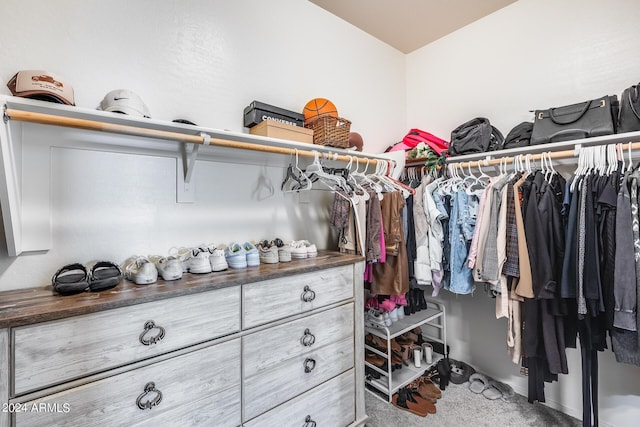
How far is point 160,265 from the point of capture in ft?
3.86

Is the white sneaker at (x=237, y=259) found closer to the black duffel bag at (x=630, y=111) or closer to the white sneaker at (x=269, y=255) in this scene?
the white sneaker at (x=269, y=255)

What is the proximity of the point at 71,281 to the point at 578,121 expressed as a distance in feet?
Answer: 8.08

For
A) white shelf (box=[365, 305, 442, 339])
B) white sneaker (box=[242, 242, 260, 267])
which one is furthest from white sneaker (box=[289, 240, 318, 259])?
white shelf (box=[365, 305, 442, 339])

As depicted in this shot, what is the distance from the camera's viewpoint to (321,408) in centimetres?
140

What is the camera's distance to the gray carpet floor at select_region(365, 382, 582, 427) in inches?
66.1

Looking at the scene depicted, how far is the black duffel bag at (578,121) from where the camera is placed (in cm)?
146

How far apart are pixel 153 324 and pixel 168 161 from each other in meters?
0.80

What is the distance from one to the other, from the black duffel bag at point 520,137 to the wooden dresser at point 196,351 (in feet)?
4.05

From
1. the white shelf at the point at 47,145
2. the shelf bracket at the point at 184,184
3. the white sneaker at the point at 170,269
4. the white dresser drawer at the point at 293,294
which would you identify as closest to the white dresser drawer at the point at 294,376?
the white dresser drawer at the point at 293,294

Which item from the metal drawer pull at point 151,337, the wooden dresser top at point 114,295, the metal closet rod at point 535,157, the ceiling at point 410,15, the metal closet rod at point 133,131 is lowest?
the metal drawer pull at point 151,337

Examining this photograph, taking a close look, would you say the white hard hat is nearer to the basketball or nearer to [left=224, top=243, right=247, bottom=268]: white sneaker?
[left=224, top=243, right=247, bottom=268]: white sneaker

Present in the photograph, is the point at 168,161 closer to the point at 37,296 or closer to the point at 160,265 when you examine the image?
the point at 160,265

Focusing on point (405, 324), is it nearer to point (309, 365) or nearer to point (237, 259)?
point (309, 365)

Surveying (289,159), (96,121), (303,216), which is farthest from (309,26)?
(96,121)
